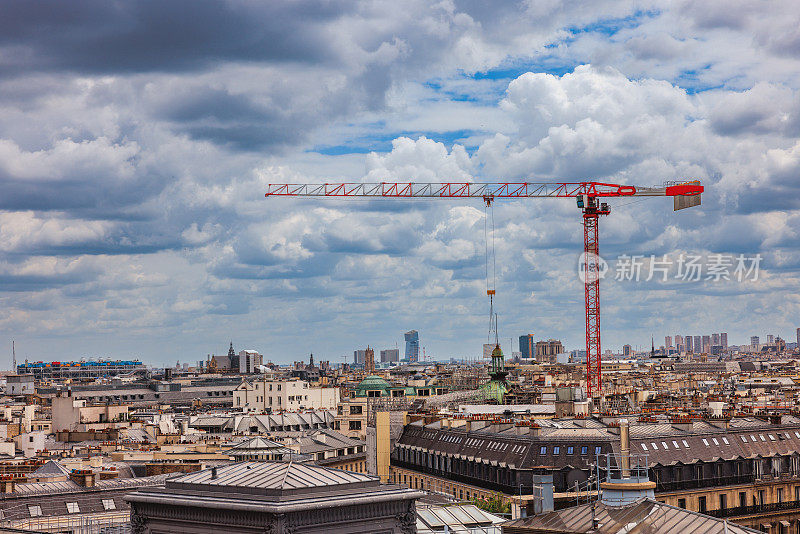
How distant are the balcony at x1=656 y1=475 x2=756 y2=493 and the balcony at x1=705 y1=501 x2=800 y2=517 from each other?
6.13ft

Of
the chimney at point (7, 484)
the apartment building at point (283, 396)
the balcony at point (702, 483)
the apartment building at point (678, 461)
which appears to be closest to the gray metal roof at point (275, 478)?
the chimney at point (7, 484)

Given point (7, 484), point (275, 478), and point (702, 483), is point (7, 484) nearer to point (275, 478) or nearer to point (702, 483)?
point (275, 478)

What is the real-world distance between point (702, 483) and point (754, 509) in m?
4.68

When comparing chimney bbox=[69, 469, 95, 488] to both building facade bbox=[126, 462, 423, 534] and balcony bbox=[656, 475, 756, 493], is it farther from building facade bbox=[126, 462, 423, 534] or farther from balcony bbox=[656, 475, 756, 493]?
balcony bbox=[656, 475, 756, 493]

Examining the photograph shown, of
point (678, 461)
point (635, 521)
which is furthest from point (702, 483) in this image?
point (635, 521)

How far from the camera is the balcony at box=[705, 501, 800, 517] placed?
277 ft

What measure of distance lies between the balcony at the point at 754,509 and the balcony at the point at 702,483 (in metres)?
1.87

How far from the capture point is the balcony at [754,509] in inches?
3329

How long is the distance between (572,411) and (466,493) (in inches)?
1324

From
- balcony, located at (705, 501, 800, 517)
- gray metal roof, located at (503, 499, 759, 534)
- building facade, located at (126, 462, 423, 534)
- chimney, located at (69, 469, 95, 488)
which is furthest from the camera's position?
balcony, located at (705, 501, 800, 517)

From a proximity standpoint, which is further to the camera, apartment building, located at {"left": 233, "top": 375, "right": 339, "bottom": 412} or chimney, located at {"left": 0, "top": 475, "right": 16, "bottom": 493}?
apartment building, located at {"left": 233, "top": 375, "right": 339, "bottom": 412}

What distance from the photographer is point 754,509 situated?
3371 inches

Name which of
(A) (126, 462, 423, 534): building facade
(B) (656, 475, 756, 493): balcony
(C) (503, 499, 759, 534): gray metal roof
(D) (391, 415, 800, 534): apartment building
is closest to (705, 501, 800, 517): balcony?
(D) (391, 415, 800, 534): apartment building

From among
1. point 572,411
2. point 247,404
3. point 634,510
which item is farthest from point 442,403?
point 634,510
